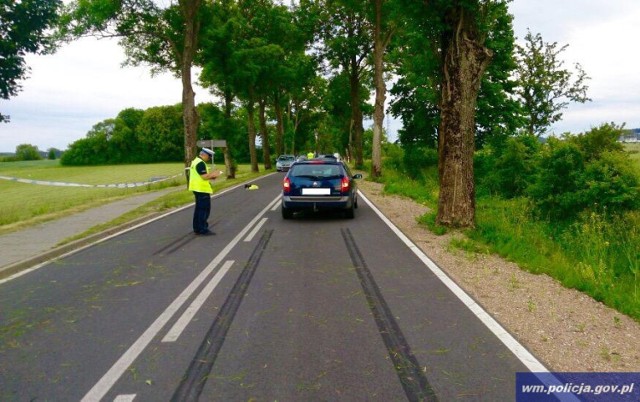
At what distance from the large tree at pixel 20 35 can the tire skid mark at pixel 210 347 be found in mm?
17712

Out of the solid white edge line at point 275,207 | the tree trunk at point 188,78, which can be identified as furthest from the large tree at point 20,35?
the solid white edge line at point 275,207

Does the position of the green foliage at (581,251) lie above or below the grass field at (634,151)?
below

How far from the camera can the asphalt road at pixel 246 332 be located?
3430mm

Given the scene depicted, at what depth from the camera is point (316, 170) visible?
11766 mm

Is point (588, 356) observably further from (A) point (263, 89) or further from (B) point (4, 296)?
(A) point (263, 89)

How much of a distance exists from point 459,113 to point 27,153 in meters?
120

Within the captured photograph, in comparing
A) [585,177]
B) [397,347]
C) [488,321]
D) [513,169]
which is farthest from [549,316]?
[513,169]

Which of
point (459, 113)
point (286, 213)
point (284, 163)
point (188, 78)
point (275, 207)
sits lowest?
point (275, 207)

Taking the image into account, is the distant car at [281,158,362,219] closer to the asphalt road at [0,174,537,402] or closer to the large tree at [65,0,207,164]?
the asphalt road at [0,174,537,402]

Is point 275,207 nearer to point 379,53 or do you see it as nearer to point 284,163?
point 379,53

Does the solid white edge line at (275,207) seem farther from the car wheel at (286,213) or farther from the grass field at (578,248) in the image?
the grass field at (578,248)

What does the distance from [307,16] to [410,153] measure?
1134cm

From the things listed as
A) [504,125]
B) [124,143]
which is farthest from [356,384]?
[124,143]

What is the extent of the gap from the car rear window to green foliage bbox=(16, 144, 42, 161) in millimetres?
113749
